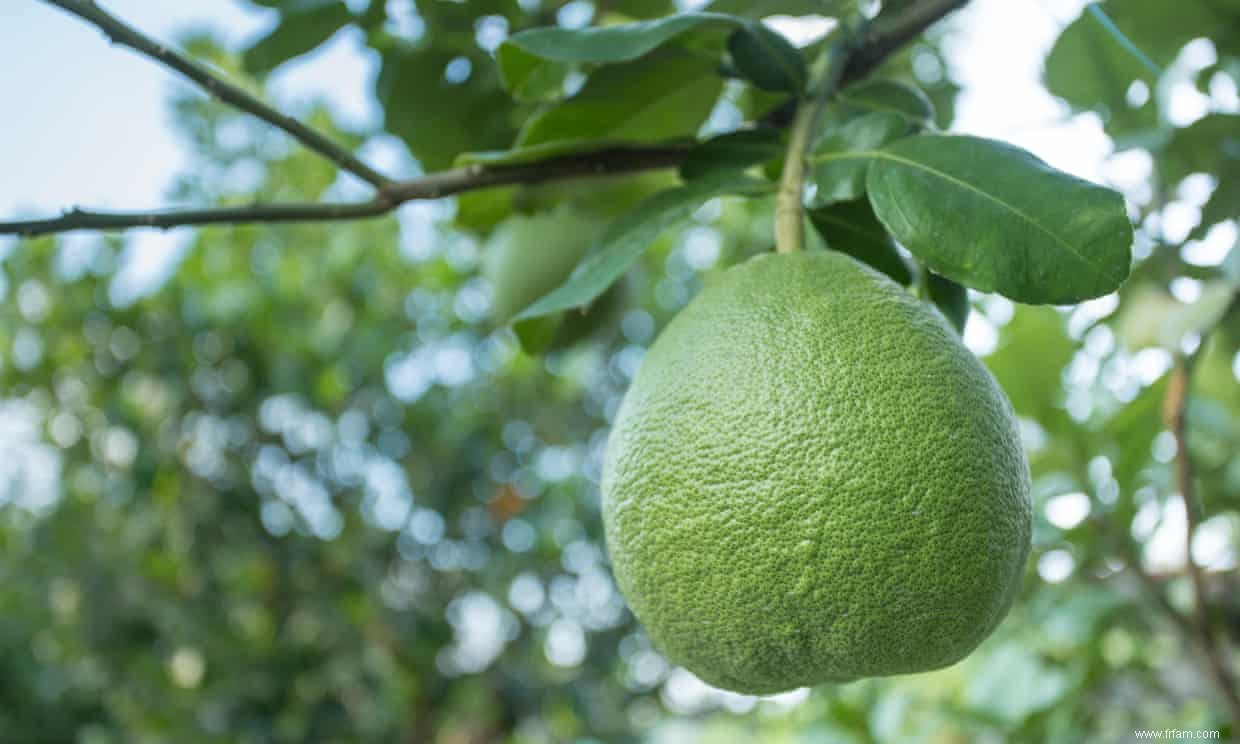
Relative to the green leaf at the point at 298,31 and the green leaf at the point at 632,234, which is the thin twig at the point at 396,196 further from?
the green leaf at the point at 298,31

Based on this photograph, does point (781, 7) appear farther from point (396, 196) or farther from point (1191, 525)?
point (1191, 525)

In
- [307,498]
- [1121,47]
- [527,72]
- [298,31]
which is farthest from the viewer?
[307,498]

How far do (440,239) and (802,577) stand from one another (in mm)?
2778

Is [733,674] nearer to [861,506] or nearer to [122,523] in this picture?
[861,506]

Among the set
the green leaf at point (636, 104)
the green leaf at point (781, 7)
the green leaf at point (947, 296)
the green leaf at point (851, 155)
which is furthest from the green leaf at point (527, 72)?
the green leaf at point (947, 296)

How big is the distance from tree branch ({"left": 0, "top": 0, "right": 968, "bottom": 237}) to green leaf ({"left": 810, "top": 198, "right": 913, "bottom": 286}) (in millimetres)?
137

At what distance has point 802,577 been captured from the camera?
61 centimetres

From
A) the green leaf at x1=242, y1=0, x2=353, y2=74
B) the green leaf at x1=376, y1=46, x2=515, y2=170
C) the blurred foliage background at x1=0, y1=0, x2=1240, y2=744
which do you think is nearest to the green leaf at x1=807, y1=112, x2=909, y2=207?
the green leaf at x1=376, y1=46, x2=515, y2=170

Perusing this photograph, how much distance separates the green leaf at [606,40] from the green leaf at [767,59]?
0.20 ft

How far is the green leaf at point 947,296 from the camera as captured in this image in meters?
→ 0.82

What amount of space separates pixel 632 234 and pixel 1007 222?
0.27 meters

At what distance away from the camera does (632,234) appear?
78 cm

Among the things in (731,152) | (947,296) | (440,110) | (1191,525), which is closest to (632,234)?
(731,152)

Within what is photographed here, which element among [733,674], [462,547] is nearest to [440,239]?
[462,547]
